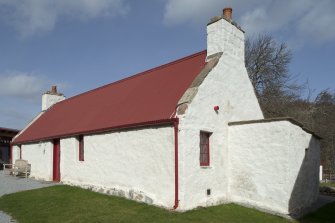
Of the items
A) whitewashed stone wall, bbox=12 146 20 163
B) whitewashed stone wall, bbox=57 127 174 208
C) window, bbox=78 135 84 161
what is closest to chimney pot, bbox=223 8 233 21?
whitewashed stone wall, bbox=57 127 174 208

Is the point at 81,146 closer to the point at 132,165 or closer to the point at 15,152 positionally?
the point at 132,165

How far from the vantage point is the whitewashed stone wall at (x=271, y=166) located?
12539mm

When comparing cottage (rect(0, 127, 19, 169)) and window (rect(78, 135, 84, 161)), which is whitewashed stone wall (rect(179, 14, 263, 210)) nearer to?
window (rect(78, 135, 84, 161))

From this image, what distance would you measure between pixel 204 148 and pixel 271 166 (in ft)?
8.18

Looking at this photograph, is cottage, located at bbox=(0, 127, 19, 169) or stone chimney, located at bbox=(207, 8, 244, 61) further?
cottage, located at bbox=(0, 127, 19, 169)

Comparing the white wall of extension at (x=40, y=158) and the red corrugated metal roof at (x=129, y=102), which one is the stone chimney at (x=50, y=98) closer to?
the red corrugated metal roof at (x=129, y=102)

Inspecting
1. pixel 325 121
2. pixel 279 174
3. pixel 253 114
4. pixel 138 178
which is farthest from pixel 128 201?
pixel 325 121

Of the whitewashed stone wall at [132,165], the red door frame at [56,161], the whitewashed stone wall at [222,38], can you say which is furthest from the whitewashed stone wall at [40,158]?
the whitewashed stone wall at [222,38]

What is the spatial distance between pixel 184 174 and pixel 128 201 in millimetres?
2936

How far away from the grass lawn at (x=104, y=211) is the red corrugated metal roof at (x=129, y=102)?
3.14 m

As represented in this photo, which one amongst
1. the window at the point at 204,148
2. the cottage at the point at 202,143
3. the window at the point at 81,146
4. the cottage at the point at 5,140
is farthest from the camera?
the cottage at the point at 5,140

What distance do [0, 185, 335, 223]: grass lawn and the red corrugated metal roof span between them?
10.3 ft

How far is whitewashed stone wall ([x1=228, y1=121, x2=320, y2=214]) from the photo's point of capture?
41.1 feet

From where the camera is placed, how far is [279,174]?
12609mm
